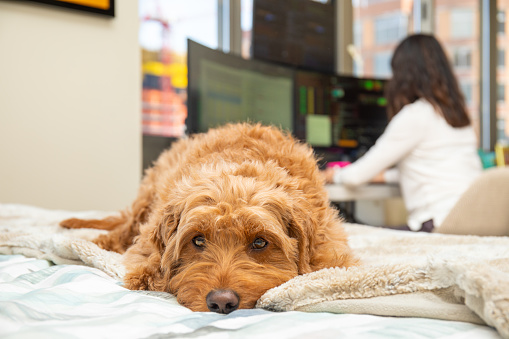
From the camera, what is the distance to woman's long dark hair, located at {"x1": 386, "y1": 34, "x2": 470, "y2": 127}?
3.21m

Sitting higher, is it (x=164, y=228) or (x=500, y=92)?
(x=500, y=92)

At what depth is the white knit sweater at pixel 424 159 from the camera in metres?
3.06

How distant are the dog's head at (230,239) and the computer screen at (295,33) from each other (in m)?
3.01

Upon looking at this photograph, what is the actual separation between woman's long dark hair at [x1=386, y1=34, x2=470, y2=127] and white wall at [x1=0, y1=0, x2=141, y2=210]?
1.97m

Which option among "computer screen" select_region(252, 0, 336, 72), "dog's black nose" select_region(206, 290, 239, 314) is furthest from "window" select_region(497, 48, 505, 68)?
"dog's black nose" select_region(206, 290, 239, 314)

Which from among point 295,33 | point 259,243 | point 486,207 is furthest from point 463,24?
point 259,243

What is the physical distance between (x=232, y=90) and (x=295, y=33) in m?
1.57

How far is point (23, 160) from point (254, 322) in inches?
114

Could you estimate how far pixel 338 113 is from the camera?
431 cm

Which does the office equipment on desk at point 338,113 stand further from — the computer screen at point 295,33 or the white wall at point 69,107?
the white wall at point 69,107

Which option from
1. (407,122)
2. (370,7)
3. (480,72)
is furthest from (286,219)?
(480,72)

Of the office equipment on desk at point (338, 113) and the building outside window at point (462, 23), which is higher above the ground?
the building outside window at point (462, 23)

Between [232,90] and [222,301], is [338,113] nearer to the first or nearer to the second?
[232,90]

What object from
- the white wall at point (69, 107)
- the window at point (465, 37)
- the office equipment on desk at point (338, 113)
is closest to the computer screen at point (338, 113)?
the office equipment on desk at point (338, 113)
